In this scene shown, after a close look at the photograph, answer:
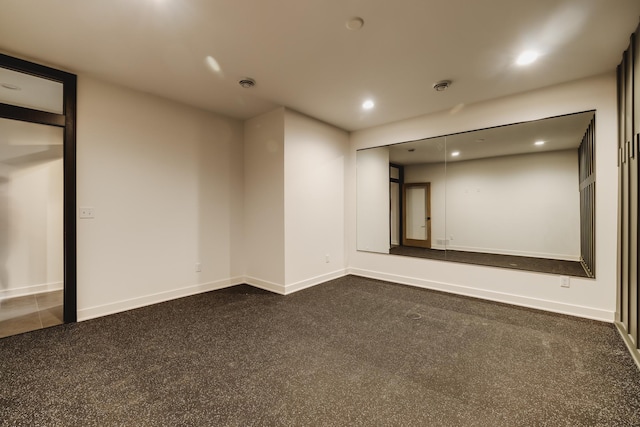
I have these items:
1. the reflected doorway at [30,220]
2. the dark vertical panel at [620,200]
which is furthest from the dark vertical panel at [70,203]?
the dark vertical panel at [620,200]

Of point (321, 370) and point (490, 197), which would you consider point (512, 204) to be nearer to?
point (490, 197)

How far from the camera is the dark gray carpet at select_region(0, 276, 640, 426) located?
154 cm

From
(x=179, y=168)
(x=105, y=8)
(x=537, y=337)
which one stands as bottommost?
(x=537, y=337)

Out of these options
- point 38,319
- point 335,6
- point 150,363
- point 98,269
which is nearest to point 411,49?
point 335,6

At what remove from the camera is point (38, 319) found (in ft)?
9.53

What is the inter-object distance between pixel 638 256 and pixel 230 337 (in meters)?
3.35

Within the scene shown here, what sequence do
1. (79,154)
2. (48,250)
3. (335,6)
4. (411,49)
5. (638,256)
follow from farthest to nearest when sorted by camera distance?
(48,250) < (79,154) < (411,49) < (638,256) < (335,6)

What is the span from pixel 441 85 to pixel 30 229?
546cm

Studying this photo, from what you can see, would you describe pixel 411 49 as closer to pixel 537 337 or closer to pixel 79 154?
pixel 537 337

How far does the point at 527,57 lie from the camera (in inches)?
101

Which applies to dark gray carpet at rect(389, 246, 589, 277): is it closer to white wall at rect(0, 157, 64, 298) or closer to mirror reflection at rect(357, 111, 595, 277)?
mirror reflection at rect(357, 111, 595, 277)

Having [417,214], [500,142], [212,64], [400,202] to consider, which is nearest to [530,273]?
[500,142]

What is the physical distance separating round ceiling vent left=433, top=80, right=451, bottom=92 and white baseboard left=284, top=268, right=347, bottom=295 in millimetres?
3027

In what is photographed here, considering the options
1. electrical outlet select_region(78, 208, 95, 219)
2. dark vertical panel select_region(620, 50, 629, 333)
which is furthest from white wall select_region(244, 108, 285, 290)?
dark vertical panel select_region(620, 50, 629, 333)
